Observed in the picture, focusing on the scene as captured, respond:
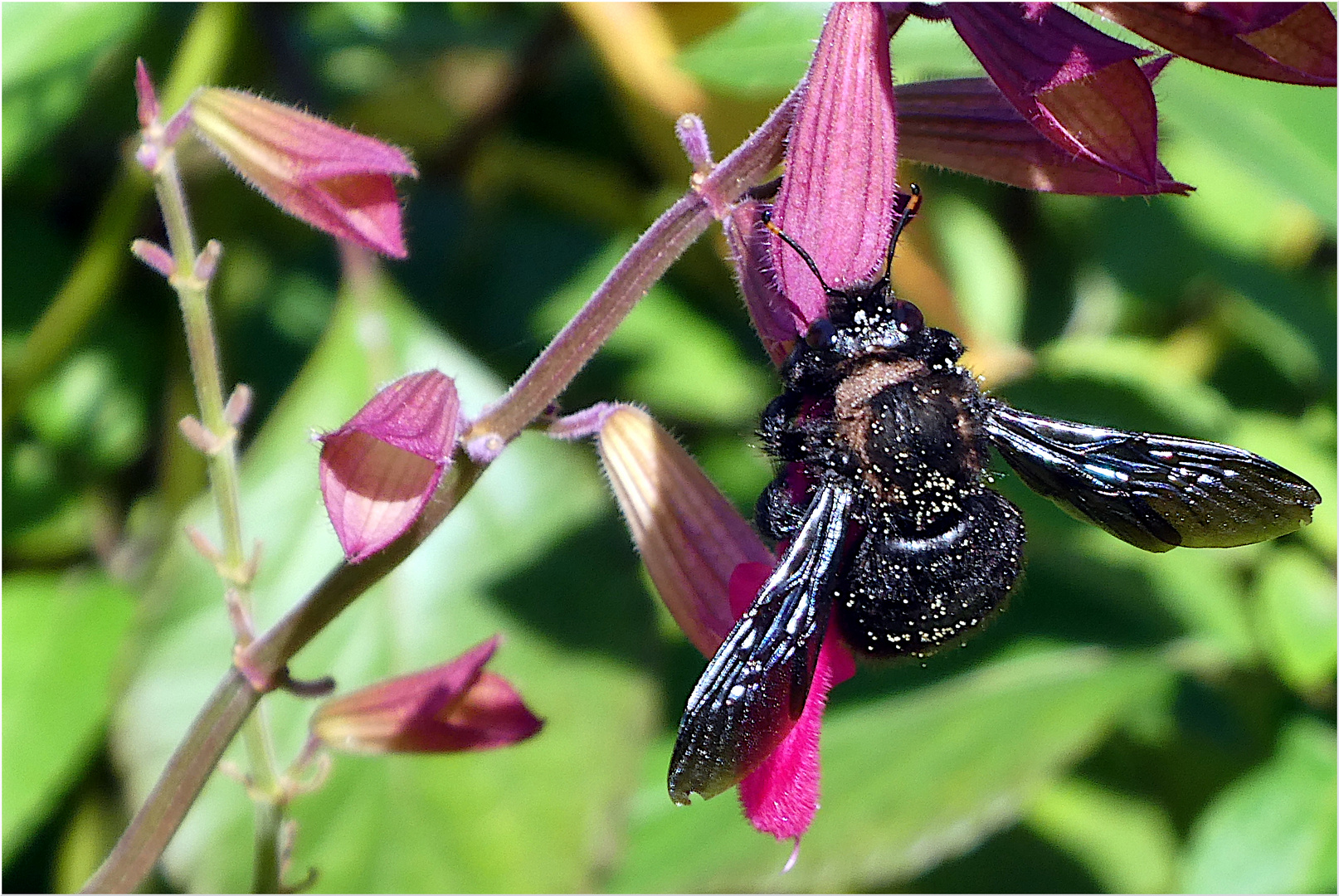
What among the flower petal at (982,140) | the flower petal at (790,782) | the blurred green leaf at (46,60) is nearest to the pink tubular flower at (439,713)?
the flower petal at (790,782)

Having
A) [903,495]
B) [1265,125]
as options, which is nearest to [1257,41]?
[903,495]

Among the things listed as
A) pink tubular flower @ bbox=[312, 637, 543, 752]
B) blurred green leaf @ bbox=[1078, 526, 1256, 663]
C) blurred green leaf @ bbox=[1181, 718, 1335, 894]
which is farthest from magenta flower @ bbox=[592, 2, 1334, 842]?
blurred green leaf @ bbox=[1078, 526, 1256, 663]

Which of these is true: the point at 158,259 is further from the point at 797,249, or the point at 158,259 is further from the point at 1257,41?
the point at 1257,41

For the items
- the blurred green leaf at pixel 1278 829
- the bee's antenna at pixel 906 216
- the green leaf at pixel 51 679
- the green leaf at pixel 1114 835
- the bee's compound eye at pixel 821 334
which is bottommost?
the green leaf at pixel 1114 835

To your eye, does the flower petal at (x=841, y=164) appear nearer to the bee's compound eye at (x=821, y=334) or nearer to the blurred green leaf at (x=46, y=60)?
the bee's compound eye at (x=821, y=334)

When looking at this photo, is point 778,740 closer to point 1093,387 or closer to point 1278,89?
point 1093,387

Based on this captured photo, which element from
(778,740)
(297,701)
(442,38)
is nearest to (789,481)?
(778,740)

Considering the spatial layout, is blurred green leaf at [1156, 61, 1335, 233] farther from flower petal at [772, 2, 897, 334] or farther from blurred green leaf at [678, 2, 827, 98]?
flower petal at [772, 2, 897, 334]

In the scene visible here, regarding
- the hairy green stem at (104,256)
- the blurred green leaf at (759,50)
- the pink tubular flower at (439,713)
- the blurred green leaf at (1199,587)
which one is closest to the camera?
the pink tubular flower at (439,713)
